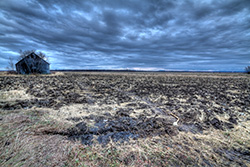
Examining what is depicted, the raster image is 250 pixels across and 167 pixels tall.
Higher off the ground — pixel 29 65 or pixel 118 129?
pixel 29 65

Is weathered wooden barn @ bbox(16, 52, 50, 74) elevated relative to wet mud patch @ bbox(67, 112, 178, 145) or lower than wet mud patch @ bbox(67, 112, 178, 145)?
elevated

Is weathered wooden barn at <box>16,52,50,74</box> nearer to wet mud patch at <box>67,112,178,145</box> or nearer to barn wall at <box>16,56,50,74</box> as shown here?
barn wall at <box>16,56,50,74</box>

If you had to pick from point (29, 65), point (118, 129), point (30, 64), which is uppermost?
point (30, 64)

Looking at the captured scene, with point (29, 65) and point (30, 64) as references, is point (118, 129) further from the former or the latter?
point (29, 65)

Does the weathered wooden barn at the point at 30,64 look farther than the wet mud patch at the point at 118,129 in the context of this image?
Yes

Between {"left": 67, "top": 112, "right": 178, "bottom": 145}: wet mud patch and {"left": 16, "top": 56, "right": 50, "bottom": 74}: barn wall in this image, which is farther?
{"left": 16, "top": 56, "right": 50, "bottom": 74}: barn wall

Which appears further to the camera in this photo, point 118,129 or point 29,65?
point 29,65

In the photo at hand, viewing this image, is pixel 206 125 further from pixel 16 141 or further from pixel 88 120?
pixel 16 141

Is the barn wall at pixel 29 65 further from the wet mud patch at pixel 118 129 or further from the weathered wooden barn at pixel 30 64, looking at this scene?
the wet mud patch at pixel 118 129

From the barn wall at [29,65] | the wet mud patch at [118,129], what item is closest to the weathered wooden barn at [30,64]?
the barn wall at [29,65]

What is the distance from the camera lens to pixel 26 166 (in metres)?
2.22

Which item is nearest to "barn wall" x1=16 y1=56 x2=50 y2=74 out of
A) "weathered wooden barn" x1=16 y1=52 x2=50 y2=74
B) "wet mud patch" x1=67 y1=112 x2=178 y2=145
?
"weathered wooden barn" x1=16 y1=52 x2=50 y2=74

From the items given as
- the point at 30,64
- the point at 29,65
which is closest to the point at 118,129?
the point at 30,64

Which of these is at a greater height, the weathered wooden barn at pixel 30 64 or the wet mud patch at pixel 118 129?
the weathered wooden barn at pixel 30 64
